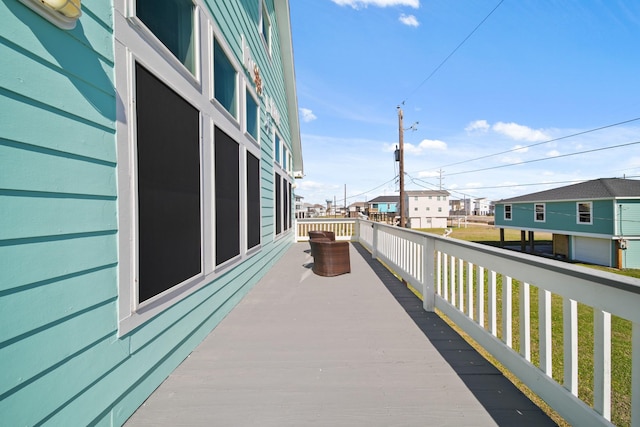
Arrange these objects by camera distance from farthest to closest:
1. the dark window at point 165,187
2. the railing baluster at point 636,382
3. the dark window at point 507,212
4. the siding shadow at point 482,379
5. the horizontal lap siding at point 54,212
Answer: the dark window at point 507,212
the dark window at point 165,187
the siding shadow at point 482,379
the railing baluster at point 636,382
the horizontal lap siding at point 54,212

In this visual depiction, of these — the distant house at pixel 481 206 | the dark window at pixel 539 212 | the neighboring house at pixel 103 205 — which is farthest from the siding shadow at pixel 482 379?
the distant house at pixel 481 206

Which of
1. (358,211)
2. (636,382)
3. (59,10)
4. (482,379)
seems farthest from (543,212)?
(358,211)

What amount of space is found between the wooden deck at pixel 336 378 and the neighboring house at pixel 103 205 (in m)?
0.29

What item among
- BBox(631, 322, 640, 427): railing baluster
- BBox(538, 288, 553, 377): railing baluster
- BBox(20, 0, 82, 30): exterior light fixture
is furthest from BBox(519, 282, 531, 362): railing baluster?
BBox(20, 0, 82, 30): exterior light fixture

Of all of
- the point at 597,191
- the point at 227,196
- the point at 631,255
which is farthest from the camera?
the point at 597,191

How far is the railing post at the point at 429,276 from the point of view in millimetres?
3115

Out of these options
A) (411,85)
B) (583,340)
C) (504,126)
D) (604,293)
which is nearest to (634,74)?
(411,85)

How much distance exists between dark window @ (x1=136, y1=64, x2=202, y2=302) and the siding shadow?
2144 mm

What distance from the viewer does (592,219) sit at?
62.0ft

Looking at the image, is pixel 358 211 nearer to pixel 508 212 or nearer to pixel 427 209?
pixel 427 209

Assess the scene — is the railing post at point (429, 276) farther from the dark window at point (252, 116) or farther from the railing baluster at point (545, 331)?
the dark window at point (252, 116)

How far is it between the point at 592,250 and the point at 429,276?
24761mm

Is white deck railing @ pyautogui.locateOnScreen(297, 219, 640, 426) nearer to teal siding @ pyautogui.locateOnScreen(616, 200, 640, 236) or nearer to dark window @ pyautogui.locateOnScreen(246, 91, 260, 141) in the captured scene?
dark window @ pyautogui.locateOnScreen(246, 91, 260, 141)

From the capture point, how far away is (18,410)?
1012 mm
